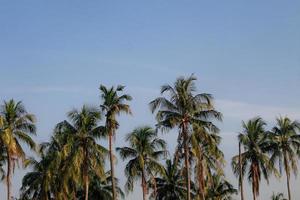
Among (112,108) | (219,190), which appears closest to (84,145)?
(112,108)

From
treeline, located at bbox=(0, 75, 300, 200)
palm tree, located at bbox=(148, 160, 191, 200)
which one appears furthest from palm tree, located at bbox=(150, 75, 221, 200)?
palm tree, located at bbox=(148, 160, 191, 200)

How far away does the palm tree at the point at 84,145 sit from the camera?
52.2m

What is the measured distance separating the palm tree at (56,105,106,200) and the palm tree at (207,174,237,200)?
A: 83.3 feet

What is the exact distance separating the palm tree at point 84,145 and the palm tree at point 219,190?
2539 cm

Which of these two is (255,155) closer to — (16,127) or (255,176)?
(255,176)

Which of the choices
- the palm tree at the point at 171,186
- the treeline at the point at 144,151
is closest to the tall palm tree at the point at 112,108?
the treeline at the point at 144,151

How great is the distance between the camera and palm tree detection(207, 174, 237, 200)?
246 feet

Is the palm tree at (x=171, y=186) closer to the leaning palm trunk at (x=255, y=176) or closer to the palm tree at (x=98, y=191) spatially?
the palm tree at (x=98, y=191)

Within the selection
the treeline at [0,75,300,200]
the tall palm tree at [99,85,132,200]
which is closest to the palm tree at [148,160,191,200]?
the treeline at [0,75,300,200]

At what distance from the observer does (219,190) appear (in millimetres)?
76688

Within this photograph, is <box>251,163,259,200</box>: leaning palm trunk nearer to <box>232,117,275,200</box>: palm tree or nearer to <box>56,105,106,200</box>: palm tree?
<box>232,117,275,200</box>: palm tree

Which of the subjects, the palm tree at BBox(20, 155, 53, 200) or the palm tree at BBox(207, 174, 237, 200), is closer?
the palm tree at BBox(20, 155, 53, 200)

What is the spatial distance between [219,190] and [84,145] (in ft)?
97.5

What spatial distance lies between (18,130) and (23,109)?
6.49ft
